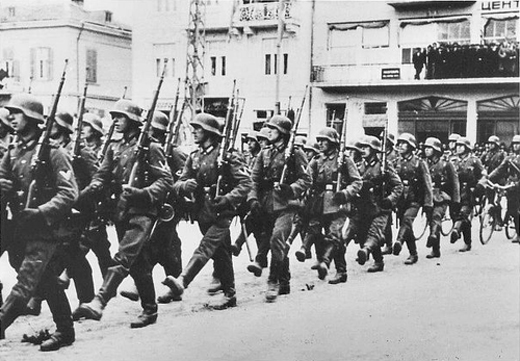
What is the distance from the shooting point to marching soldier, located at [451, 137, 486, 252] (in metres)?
10.5

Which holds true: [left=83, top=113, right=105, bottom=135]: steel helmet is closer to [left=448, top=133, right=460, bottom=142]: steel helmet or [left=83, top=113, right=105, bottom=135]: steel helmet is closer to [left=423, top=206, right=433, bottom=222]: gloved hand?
[left=448, top=133, right=460, bottom=142]: steel helmet

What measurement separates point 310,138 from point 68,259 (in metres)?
3.33

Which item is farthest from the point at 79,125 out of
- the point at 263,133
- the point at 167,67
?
the point at 263,133

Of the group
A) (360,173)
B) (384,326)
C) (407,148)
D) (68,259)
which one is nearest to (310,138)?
(360,173)

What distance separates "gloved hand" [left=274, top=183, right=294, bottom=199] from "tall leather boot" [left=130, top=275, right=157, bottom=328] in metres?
1.75

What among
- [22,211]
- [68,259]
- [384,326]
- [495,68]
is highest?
[495,68]

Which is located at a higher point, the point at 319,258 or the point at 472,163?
the point at 472,163

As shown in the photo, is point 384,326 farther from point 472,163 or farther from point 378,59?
point 472,163

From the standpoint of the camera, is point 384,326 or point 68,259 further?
point 384,326

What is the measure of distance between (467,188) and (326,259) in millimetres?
3478

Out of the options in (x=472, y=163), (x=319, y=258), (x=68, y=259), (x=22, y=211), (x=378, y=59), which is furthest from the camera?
(x=472, y=163)

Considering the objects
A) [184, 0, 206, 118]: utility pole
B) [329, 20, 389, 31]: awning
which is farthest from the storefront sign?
[184, 0, 206, 118]: utility pole

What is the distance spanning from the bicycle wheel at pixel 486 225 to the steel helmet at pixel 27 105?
7.13 meters

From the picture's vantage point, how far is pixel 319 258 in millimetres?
8305
